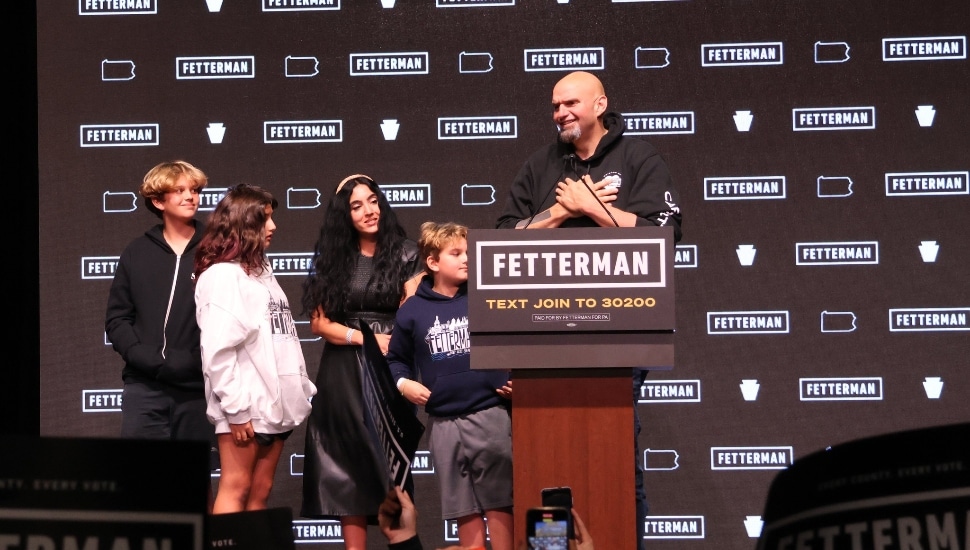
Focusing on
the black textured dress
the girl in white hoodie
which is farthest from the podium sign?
the black textured dress

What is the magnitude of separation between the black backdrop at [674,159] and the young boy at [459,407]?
1.39m

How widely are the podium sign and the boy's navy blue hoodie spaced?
1.06m

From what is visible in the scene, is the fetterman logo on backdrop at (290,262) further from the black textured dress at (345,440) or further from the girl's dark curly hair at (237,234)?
the girl's dark curly hair at (237,234)

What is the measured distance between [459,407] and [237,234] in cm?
104

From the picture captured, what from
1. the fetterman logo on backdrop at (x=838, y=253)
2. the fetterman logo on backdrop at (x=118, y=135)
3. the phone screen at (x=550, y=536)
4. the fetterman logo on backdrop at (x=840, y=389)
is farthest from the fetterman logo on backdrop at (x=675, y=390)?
the phone screen at (x=550, y=536)

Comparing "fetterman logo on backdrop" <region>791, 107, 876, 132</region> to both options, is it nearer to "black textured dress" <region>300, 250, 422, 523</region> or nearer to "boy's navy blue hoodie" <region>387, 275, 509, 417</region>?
"boy's navy blue hoodie" <region>387, 275, 509, 417</region>

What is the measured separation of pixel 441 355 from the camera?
4059 mm

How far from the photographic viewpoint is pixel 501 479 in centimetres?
400

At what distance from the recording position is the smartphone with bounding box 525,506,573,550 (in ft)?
7.17

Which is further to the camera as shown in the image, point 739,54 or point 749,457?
point 739,54

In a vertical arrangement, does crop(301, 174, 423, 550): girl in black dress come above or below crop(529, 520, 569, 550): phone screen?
above

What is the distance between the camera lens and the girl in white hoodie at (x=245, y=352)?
399 centimetres

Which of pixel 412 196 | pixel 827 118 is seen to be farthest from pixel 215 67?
pixel 827 118

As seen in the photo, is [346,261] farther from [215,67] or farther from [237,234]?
[215,67]
